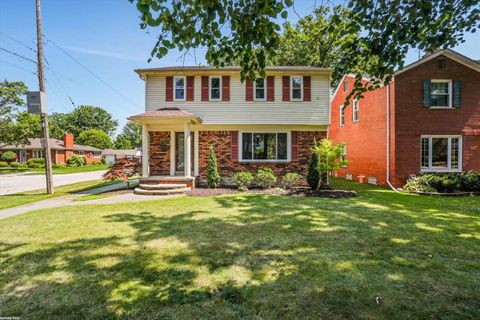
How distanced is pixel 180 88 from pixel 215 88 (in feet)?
5.87

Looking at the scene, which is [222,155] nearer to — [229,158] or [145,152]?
[229,158]

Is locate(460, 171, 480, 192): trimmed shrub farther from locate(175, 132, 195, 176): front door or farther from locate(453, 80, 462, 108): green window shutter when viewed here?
locate(175, 132, 195, 176): front door

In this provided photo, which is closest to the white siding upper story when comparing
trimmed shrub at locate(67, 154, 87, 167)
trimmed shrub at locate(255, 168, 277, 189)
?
trimmed shrub at locate(255, 168, 277, 189)

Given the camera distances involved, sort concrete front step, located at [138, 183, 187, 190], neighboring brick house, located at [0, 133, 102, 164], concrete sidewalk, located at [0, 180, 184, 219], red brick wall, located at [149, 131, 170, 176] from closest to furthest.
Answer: concrete sidewalk, located at [0, 180, 184, 219], concrete front step, located at [138, 183, 187, 190], red brick wall, located at [149, 131, 170, 176], neighboring brick house, located at [0, 133, 102, 164]

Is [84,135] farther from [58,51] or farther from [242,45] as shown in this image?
[242,45]

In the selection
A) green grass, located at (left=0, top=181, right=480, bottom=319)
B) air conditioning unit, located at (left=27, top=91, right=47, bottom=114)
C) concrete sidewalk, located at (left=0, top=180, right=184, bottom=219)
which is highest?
air conditioning unit, located at (left=27, top=91, right=47, bottom=114)

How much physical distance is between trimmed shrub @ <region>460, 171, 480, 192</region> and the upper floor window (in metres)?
13.6

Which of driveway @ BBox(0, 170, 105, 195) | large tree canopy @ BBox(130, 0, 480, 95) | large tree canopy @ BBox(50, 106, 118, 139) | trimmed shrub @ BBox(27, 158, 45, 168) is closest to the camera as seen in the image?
large tree canopy @ BBox(130, 0, 480, 95)

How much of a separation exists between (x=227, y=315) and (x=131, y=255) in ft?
7.22

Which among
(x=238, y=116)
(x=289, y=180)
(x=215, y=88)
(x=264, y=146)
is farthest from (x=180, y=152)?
(x=289, y=180)

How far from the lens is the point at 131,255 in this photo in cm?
394

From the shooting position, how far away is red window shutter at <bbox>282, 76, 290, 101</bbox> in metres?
12.3

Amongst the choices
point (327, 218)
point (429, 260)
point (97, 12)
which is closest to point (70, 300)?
point (429, 260)

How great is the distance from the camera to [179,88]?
1249cm
